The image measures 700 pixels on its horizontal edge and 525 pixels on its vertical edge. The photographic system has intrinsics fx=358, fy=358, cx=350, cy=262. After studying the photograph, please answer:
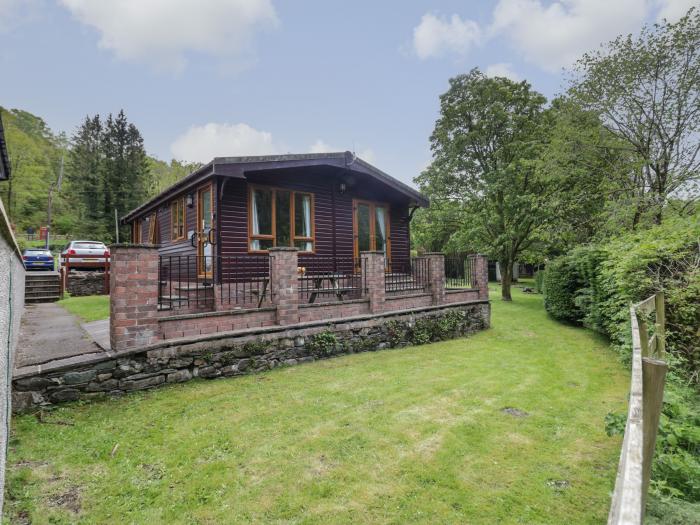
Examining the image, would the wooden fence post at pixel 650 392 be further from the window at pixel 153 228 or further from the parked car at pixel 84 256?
the parked car at pixel 84 256

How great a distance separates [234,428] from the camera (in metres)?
3.92

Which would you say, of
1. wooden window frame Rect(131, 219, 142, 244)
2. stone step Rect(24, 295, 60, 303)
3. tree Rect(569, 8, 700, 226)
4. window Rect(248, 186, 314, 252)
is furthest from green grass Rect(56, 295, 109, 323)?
tree Rect(569, 8, 700, 226)

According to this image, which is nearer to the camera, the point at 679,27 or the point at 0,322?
the point at 0,322

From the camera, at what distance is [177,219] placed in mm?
10617

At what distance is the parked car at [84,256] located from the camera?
1444cm

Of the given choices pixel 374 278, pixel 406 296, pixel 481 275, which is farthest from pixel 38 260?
pixel 481 275

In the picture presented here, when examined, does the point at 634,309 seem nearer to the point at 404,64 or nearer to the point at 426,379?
the point at 426,379

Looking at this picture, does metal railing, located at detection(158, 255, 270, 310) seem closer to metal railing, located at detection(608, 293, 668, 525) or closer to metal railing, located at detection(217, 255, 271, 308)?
metal railing, located at detection(217, 255, 271, 308)

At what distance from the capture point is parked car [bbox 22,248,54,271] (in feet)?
50.4

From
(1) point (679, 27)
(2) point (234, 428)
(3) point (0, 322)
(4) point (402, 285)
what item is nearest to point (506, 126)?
(1) point (679, 27)

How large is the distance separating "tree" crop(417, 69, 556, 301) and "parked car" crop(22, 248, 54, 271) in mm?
17702

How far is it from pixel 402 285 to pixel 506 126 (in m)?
10.4

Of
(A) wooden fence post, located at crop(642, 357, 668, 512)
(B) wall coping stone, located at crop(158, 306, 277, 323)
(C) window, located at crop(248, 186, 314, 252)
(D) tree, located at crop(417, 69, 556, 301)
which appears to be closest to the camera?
(A) wooden fence post, located at crop(642, 357, 668, 512)

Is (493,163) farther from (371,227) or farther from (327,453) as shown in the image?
(327,453)
